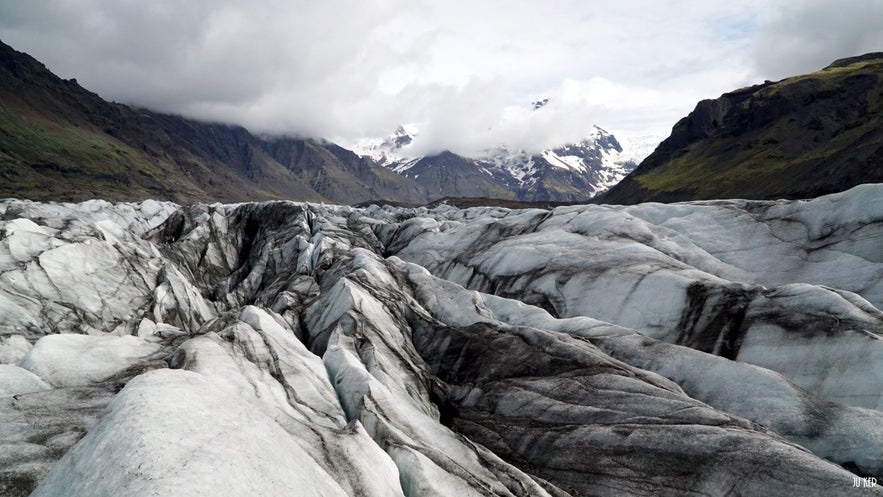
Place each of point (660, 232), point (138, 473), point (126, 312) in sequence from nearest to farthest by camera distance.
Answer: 1. point (138, 473)
2. point (126, 312)
3. point (660, 232)

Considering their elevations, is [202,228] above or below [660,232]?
below

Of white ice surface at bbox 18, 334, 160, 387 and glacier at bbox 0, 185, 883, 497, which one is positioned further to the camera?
white ice surface at bbox 18, 334, 160, 387

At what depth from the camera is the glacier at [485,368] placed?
10383mm

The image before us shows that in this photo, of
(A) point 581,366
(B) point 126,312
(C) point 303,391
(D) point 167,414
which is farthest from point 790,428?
(B) point 126,312

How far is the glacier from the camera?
34.1ft

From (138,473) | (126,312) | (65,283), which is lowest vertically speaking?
(126,312)

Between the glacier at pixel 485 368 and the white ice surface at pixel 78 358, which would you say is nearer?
the glacier at pixel 485 368

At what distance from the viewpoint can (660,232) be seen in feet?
149

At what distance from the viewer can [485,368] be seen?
1018 inches

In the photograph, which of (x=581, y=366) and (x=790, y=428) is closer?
(x=790, y=428)

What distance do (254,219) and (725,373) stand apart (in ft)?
297

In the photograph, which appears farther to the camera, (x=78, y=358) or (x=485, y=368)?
(x=485, y=368)

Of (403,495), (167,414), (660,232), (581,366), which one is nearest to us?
(167,414)

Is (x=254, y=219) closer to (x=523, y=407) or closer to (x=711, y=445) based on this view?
(x=523, y=407)
